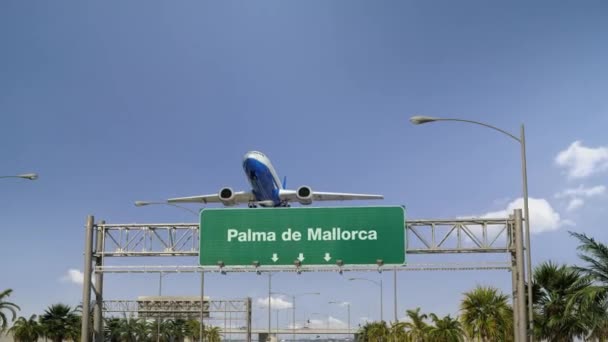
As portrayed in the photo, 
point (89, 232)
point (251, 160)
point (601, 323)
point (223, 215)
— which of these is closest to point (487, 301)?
point (601, 323)

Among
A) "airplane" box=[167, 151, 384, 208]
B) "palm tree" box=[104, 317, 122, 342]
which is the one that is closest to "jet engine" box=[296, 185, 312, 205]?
"airplane" box=[167, 151, 384, 208]

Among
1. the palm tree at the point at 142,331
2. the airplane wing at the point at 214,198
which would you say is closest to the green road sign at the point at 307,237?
the airplane wing at the point at 214,198

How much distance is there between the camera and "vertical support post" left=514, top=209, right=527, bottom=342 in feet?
91.9

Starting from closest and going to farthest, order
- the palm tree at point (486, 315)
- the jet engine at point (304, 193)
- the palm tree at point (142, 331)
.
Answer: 1. the palm tree at point (486, 315)
2. the jet engine at point (304, 193)
3. the palm tree at point (142, 331)

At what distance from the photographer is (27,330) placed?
77375 millimetres

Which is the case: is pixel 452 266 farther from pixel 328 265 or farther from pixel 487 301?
pixel 487 301

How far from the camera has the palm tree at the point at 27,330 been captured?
254 ft

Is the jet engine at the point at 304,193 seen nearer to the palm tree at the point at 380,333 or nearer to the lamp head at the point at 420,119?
the palm tree at the point at 380,333

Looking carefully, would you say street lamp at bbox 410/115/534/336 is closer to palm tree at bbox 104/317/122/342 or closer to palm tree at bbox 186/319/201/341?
palm tree at bbox 104/317/122/342

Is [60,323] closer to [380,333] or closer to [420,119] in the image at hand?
[380,333]

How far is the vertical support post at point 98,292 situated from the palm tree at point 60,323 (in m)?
48.8

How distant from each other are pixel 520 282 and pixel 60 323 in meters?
60.3

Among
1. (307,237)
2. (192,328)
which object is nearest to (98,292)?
(307,237)

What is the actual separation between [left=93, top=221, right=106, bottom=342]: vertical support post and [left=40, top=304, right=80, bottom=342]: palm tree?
1923 inches
